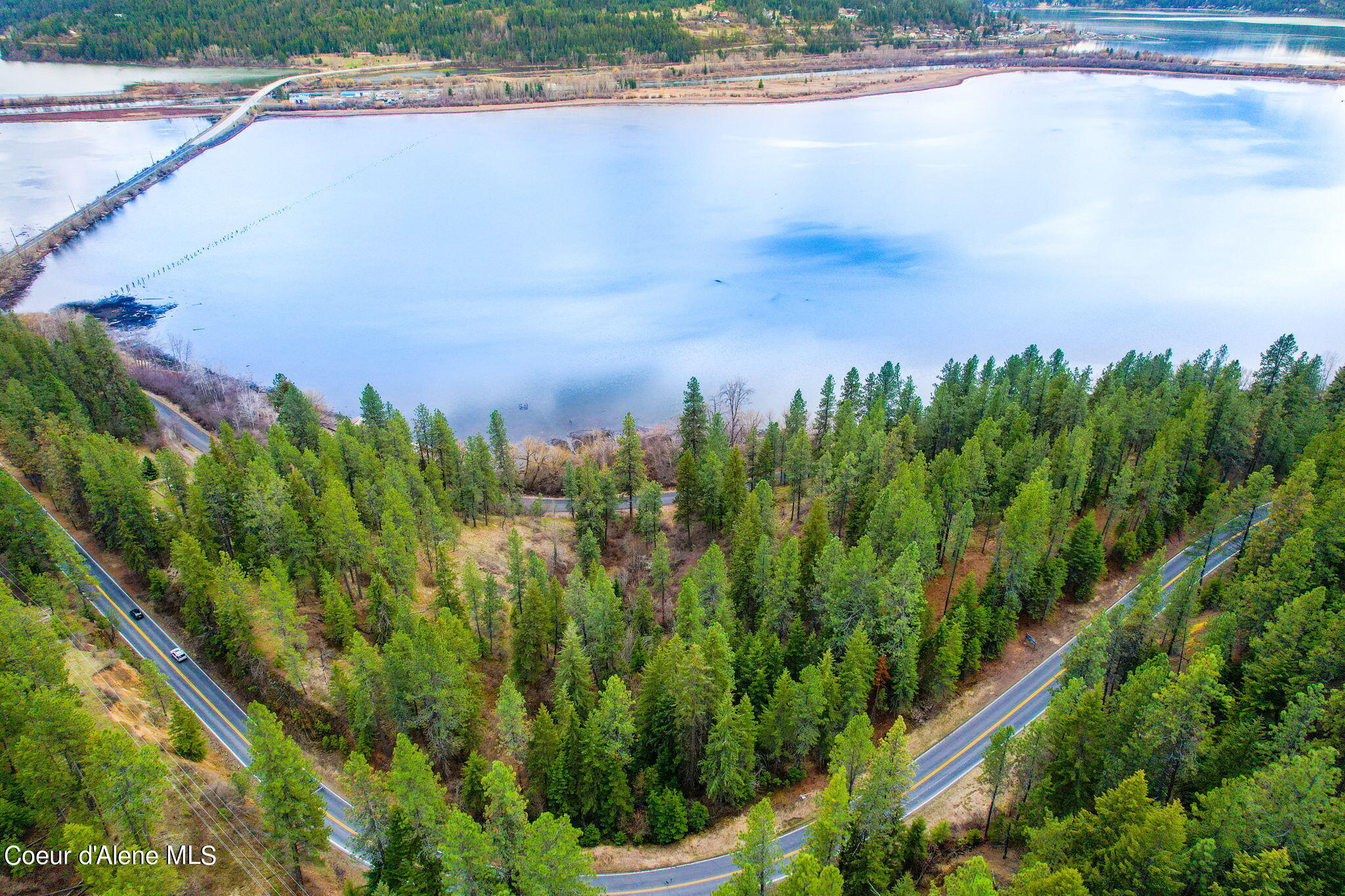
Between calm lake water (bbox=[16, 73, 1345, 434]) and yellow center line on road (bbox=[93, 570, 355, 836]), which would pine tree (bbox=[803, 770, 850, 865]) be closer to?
yellow center line on road (bbox=[93, 570, 355, 836])

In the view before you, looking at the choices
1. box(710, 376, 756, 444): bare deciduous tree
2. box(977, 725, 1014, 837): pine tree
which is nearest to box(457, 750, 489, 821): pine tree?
box(977, 725, 1014, 837): pine tree

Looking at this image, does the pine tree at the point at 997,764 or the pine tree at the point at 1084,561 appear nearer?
the pine tree at the point at 997,764

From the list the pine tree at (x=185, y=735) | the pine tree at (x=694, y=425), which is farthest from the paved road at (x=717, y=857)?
the pine tree at (x=694, y=425)

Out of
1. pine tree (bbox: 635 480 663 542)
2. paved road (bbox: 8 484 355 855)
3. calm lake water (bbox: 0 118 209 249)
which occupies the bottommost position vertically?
paved road (bbox: 8 484 355 855)

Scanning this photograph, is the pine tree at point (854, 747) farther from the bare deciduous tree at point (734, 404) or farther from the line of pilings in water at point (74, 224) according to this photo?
the line of pilings in water at point (74, 224)

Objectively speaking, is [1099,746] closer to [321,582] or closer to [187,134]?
[321,582]

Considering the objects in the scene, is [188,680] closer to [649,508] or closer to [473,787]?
[473,787]
